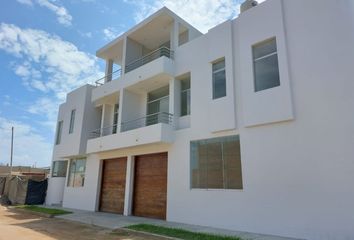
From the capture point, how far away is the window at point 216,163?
934 cm

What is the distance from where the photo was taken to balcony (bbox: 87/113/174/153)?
11477 mm

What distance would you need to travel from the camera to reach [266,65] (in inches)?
364

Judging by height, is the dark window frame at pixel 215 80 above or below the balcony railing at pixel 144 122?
Result: above

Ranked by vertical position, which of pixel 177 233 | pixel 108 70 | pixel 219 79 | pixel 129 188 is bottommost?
pixel 177 233

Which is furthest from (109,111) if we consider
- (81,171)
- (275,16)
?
(275,16)

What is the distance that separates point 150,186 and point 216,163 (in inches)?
167

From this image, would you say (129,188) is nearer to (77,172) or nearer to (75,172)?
(77,172)

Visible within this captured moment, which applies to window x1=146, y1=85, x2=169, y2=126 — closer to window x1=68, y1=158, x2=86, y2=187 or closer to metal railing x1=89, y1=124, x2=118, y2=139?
metal railing x1=89, y1=124, x2=118, y2=139

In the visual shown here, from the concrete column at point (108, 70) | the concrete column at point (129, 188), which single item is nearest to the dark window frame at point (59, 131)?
the concrete column at point (108, 70)

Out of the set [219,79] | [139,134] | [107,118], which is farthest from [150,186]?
[107,118]

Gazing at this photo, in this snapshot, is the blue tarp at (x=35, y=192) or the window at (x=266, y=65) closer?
the window at (x=266, y=65)

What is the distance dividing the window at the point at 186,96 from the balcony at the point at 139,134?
747 mm

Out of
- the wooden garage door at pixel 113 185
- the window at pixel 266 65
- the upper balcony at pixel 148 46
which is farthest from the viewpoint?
the wooden garage door at pixel 113 185

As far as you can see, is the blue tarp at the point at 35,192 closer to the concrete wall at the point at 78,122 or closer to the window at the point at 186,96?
the concrete wall at the point at 78,122
